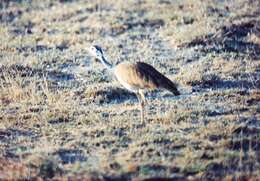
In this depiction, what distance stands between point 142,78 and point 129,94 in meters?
1.67

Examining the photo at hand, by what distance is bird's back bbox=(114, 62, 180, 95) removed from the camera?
9617mm

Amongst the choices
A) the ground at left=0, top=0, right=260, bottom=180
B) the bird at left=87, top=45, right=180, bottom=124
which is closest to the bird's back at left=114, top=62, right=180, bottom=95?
the bird at left=87, top=45, right=180, bottom=124

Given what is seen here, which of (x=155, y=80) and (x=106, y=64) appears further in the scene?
(x=106, y=64)

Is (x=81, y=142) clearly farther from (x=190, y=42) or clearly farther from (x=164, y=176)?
(x=190, y=42)

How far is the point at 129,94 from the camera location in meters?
11.3

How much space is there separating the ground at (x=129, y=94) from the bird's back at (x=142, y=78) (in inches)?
17.9

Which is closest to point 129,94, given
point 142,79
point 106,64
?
point 106,64

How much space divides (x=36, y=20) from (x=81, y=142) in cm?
845

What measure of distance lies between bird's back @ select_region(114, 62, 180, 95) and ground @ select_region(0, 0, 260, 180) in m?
0.45

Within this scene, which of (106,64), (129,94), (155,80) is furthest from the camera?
(129,94)

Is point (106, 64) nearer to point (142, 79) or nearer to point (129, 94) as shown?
point (142, 79)

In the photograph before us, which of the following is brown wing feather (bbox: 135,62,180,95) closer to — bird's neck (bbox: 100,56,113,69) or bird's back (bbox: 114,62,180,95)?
bird's back (bbox: 114,62,180,95)

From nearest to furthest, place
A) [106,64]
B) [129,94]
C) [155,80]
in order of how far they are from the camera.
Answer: [155,80], [106,64], [129,94]

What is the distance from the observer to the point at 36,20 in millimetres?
17031
